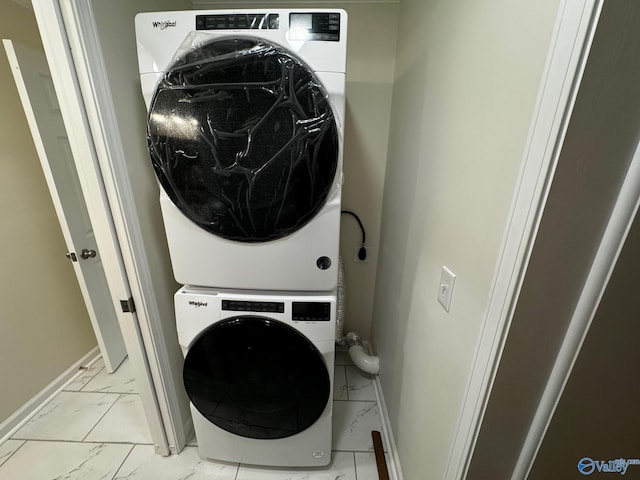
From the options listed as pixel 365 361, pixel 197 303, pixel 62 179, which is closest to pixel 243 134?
pixel 197 303

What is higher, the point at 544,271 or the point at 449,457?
the point at 544,271

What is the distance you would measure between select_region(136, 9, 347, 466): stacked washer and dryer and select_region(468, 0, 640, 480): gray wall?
0.54 metres

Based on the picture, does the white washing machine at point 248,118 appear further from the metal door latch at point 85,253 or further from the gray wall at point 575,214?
the metal door latch at point 85,253

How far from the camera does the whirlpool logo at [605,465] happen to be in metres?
0.54

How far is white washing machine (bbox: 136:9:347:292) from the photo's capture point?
720 mm

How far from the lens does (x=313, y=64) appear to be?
2.40 ft

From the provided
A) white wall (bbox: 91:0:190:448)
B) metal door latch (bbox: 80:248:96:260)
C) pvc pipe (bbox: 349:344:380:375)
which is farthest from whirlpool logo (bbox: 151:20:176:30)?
pvc pipe (bbox: 349:344:380:375)

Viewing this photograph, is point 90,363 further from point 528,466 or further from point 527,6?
point 527,6

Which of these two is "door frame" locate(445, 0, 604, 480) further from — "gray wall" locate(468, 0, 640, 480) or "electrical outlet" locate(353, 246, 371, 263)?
"electrical outlet" locate(353, 246, 371, 263)

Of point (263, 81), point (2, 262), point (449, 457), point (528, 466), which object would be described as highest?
point (263, 81)

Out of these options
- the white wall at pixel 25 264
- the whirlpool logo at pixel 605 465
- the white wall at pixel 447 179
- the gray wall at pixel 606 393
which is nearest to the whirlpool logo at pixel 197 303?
the white wall at pixel 447 179

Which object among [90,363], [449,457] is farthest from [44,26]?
[90,363]

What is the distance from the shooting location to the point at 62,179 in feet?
4.49

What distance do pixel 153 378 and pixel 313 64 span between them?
1.42 metres
